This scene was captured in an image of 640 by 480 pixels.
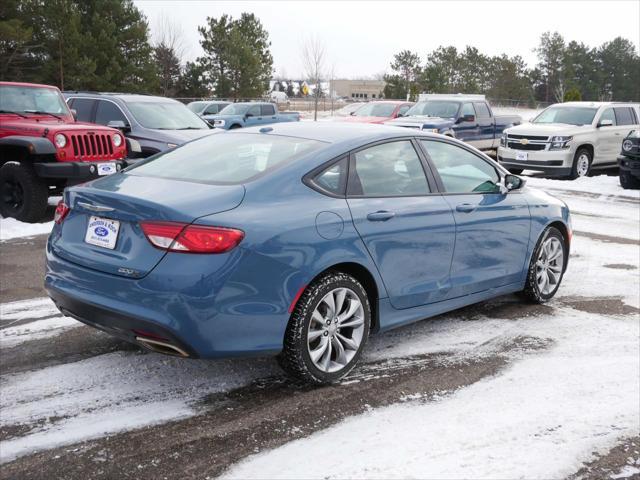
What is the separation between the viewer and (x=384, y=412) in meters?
3.86

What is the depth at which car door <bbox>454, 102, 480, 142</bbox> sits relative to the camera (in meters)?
18.8

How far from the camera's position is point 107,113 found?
1267 cm

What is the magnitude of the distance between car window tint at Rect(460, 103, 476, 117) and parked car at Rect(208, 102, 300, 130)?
29.4ft

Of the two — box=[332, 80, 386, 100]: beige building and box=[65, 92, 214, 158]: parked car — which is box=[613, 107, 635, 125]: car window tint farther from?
box=[332, 80, 386, 100]: beige building

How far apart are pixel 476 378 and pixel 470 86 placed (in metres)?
70.1

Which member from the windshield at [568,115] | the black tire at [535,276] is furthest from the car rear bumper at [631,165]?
the black tire at [535,276]

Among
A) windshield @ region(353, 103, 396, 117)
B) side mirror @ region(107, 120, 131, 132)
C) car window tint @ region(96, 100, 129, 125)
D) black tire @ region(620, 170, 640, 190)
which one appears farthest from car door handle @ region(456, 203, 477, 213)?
windshield @ region(353, 103, 396, 117)

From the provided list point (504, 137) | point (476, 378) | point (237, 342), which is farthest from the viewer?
point (504, 137)

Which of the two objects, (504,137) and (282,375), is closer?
(282,375)

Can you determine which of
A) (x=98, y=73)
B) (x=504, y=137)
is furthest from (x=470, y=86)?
(x=504, y=137)

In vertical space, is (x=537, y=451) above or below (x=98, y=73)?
below

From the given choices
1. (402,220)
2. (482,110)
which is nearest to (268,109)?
(482,110)

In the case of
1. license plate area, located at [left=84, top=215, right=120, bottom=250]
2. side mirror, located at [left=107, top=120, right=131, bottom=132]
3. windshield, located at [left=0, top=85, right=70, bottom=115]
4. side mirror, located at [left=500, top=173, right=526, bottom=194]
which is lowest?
license plate area, located at [left=84, top=215, right=120, bottom=250]

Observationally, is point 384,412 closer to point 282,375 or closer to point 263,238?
point 282,375
